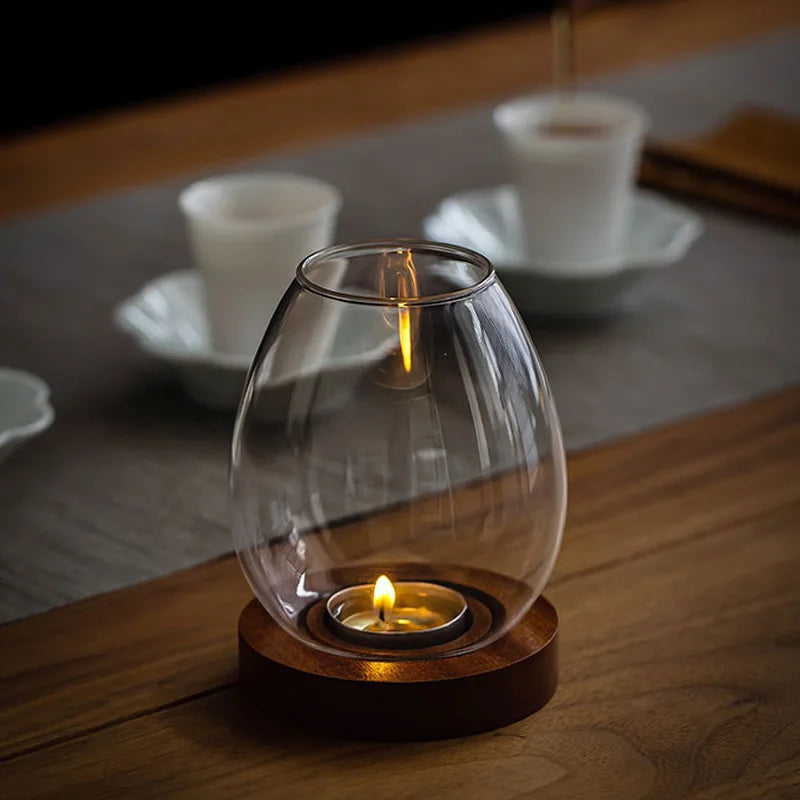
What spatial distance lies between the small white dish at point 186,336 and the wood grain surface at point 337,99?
0.97 ft

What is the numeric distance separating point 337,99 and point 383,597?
3.01 ft

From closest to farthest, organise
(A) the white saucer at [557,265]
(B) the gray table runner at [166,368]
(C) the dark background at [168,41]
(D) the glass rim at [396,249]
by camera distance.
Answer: (D) the glass rim at [396,249], (B) the gray table runner at [166,368], (A) the white saucer at [557,265], (C) the dark background at [168,41]

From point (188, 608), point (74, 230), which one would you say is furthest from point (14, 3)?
point (188, 608)

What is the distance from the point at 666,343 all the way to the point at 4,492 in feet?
1.41

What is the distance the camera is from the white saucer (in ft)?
3.27

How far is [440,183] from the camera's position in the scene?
4.16 feet

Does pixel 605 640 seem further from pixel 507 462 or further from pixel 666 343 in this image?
pixel 666 343

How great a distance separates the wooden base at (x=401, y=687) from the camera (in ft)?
1.83

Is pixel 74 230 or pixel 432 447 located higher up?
pixel 432 447

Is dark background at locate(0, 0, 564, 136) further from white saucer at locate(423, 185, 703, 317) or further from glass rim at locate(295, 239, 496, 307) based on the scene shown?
glass rim at locate(295, 239, 496, 307)

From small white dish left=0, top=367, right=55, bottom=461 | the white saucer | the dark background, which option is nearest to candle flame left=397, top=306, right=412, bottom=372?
small white dish left=0, top=367, right=55, bottom=461

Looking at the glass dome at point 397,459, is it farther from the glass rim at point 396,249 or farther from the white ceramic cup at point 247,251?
the white ceramic cup at point 247,251

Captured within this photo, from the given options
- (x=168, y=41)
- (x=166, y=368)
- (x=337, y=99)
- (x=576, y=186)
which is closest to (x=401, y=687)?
(x=166, y=368)

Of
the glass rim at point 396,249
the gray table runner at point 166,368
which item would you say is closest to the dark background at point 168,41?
the gray table runner at point 166,368
